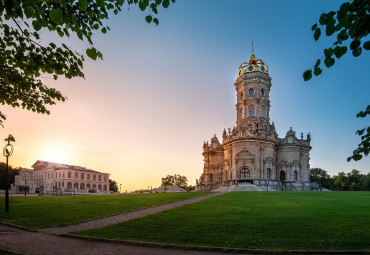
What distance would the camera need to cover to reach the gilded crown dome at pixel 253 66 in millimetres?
62888

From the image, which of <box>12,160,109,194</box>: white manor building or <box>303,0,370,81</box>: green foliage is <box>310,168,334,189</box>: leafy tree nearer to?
<box>12,160,109,194</box>: white manor building

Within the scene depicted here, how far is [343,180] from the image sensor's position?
85.9 metres

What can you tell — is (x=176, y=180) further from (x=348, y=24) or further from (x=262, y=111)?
(x=348, y=24)

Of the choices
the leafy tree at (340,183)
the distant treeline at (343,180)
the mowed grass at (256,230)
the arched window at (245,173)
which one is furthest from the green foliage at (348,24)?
the leafy tree at (340,183)

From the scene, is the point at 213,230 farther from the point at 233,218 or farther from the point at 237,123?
the point at 237,123

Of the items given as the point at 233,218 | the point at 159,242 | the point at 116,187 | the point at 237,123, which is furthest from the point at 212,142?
the point at 116,187

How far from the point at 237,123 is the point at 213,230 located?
52.6 meters

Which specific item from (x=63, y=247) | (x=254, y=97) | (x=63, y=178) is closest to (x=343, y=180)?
(x=254, y=97)

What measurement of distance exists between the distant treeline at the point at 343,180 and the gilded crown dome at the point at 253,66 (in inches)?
1468

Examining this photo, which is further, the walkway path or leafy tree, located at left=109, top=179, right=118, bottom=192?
leafy tree, located at left=109, top=179, right=118, bottom=192

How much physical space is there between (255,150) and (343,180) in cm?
4773

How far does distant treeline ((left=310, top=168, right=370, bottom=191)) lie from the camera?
81.9 meters

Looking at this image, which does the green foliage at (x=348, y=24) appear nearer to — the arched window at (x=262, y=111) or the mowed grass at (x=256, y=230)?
the mowed grass at (x=256, y=230)

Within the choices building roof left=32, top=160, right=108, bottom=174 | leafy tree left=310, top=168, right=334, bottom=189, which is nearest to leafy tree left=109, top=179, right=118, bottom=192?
building roof left=32, top=160, right=108, bottom=174
